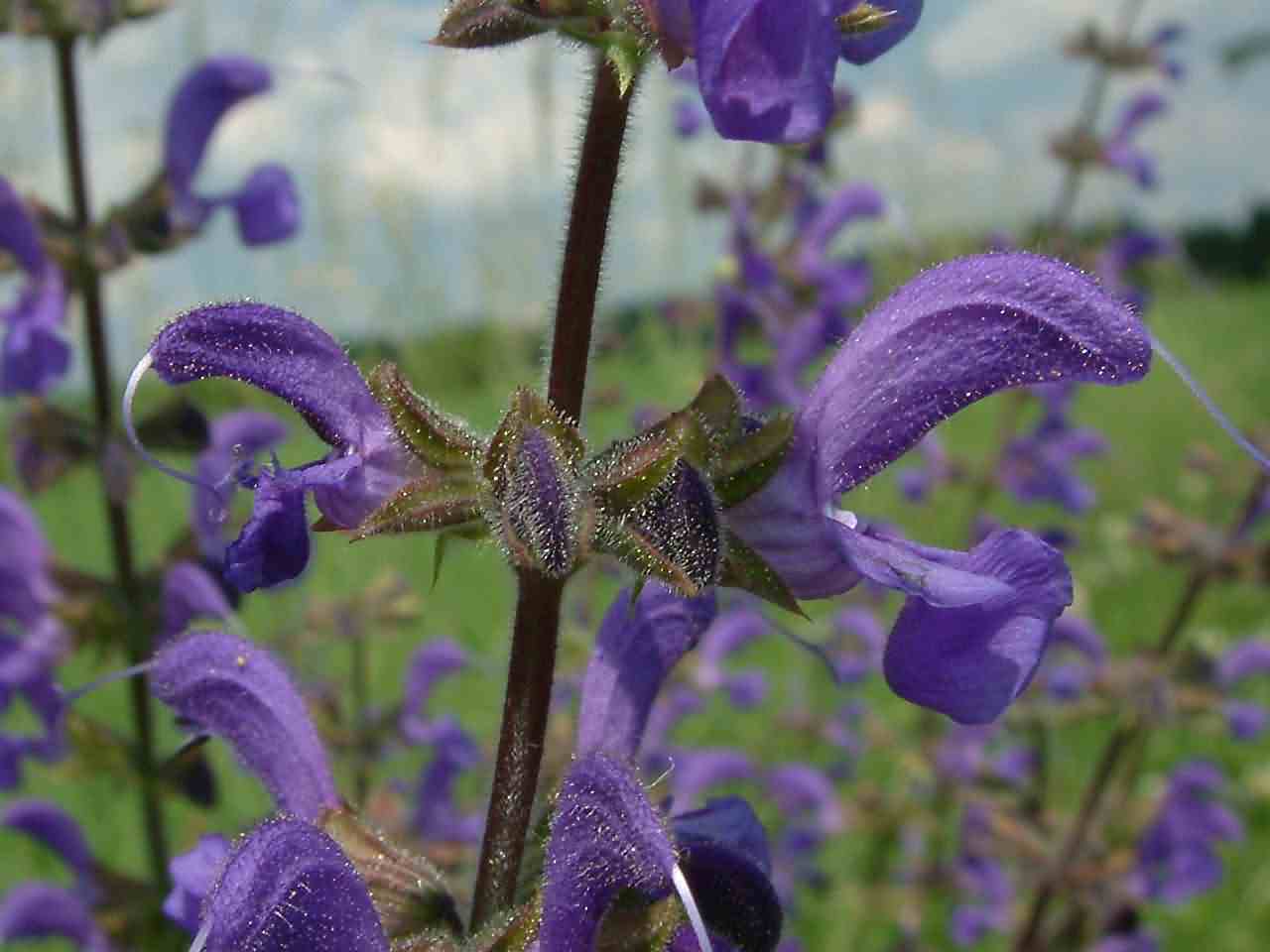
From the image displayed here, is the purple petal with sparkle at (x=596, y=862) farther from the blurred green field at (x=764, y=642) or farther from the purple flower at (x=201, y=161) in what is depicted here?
the purple flower at (x=201, y=161)

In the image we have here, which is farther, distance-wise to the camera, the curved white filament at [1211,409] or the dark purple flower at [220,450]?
the dark purple flower at [220,450]

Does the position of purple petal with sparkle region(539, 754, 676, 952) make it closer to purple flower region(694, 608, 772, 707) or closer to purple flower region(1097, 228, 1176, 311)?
purple flower region(694, 608, 772, 707)

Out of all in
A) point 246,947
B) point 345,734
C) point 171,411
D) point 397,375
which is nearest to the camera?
point 246,947

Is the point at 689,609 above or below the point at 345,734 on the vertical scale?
above

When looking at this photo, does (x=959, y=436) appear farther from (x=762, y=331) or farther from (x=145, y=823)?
(x=145, y=823)

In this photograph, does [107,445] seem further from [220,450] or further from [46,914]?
[46,914]

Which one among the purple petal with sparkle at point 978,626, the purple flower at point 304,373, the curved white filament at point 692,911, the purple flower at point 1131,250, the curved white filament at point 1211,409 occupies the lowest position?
the purple flower at point 1131,250

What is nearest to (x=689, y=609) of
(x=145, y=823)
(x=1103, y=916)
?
(x=145, y=823)

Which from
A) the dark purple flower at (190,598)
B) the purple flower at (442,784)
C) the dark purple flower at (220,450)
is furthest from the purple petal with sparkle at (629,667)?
the purple flower at (442,784)
